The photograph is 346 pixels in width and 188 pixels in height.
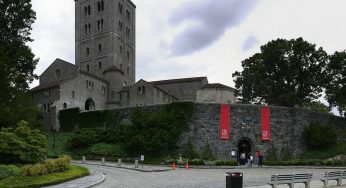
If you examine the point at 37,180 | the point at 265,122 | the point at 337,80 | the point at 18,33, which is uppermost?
the point at 18,33

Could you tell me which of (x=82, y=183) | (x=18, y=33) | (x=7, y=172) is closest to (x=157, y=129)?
(x=18, y=33)

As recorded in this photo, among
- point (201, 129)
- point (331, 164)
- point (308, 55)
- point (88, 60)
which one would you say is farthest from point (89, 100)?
point (331, 164)

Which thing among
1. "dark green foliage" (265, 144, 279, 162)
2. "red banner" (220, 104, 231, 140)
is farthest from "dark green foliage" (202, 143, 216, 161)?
"dark green foliage" (265, 144, 279, 162)

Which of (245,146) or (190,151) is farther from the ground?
(245,146)

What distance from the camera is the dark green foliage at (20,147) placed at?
29.8 meters

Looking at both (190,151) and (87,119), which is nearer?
(190,151)

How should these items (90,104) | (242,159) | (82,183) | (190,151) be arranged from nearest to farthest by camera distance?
(82,183)
(242,159)
(190,151)
(90,104)

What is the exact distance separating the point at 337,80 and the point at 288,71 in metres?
7.05

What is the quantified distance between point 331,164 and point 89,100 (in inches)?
1600

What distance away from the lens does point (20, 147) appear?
98.5ft

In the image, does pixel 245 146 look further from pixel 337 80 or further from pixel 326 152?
pixel 337 80

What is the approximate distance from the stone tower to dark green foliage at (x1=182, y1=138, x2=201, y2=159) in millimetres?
40929

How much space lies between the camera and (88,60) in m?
94.1

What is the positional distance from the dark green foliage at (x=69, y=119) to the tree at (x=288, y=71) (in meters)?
26.8
